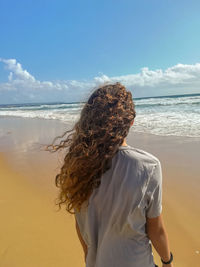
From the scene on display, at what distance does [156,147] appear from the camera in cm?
577

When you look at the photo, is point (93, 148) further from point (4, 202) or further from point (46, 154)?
point (46, 154)

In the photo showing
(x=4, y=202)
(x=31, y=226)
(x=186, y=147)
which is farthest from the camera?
(x=186, y=147)

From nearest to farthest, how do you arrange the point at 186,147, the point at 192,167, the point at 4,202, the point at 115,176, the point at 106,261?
the point at 115,176, the point at 106,261, the point at 4,202, the point at 192,167, the point at 186,147

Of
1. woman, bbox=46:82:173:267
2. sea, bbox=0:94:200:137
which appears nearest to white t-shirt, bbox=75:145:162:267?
woman, bbox=46:82:173:267

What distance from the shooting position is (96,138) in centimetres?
101

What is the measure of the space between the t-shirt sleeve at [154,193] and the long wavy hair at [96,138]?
217mm

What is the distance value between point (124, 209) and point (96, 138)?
1.21 feet

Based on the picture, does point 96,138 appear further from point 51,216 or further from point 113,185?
point 51,216

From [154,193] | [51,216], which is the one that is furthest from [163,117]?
[154,193]

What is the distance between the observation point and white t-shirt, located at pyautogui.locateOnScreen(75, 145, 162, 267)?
930 mm

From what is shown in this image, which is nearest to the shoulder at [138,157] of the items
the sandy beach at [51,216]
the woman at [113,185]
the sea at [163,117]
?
the woman at [113,185]

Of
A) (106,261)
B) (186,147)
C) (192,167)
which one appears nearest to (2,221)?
(106,261)

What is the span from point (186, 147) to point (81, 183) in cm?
511

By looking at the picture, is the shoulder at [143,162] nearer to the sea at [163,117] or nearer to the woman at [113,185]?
the woman at [113,185]
